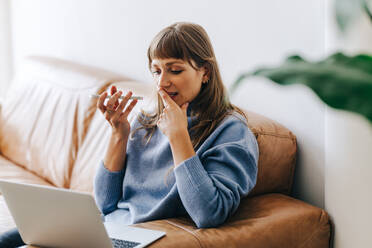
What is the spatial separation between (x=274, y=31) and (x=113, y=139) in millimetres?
584

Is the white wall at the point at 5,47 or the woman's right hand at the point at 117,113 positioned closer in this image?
the woman's right hand at the point at 117,113

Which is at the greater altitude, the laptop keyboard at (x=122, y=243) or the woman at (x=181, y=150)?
the woman at (x=181, y=150)

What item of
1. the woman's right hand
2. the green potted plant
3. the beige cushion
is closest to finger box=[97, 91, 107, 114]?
the woman's right hand

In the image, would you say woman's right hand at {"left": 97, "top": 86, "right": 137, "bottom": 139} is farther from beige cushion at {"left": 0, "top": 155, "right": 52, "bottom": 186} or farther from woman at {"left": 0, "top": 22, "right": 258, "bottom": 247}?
beige cushion at {"left": 0, "top": 155, "right": 52, "bottom": 186}

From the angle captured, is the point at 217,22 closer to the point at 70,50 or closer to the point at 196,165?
the point at 196,165

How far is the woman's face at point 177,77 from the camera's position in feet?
4.00

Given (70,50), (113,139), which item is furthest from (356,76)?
(70,50)

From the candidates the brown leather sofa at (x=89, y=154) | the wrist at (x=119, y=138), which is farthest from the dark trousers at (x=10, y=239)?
the wrist at (x=119, y=138)

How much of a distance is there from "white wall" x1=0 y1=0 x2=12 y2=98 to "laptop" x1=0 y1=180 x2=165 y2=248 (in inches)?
104

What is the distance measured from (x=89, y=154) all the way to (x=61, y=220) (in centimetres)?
91

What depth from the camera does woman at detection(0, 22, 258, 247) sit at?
1.10 m

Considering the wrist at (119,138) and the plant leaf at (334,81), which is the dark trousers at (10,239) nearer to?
the wrist at (119,138)

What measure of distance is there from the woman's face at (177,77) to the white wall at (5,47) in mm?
2530

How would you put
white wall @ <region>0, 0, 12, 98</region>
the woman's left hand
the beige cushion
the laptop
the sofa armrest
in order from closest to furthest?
the laptop, the sofa armrest, the woman's left hand, the beige cushion, white wall @ <region>0, 0, 12, 98</region>
